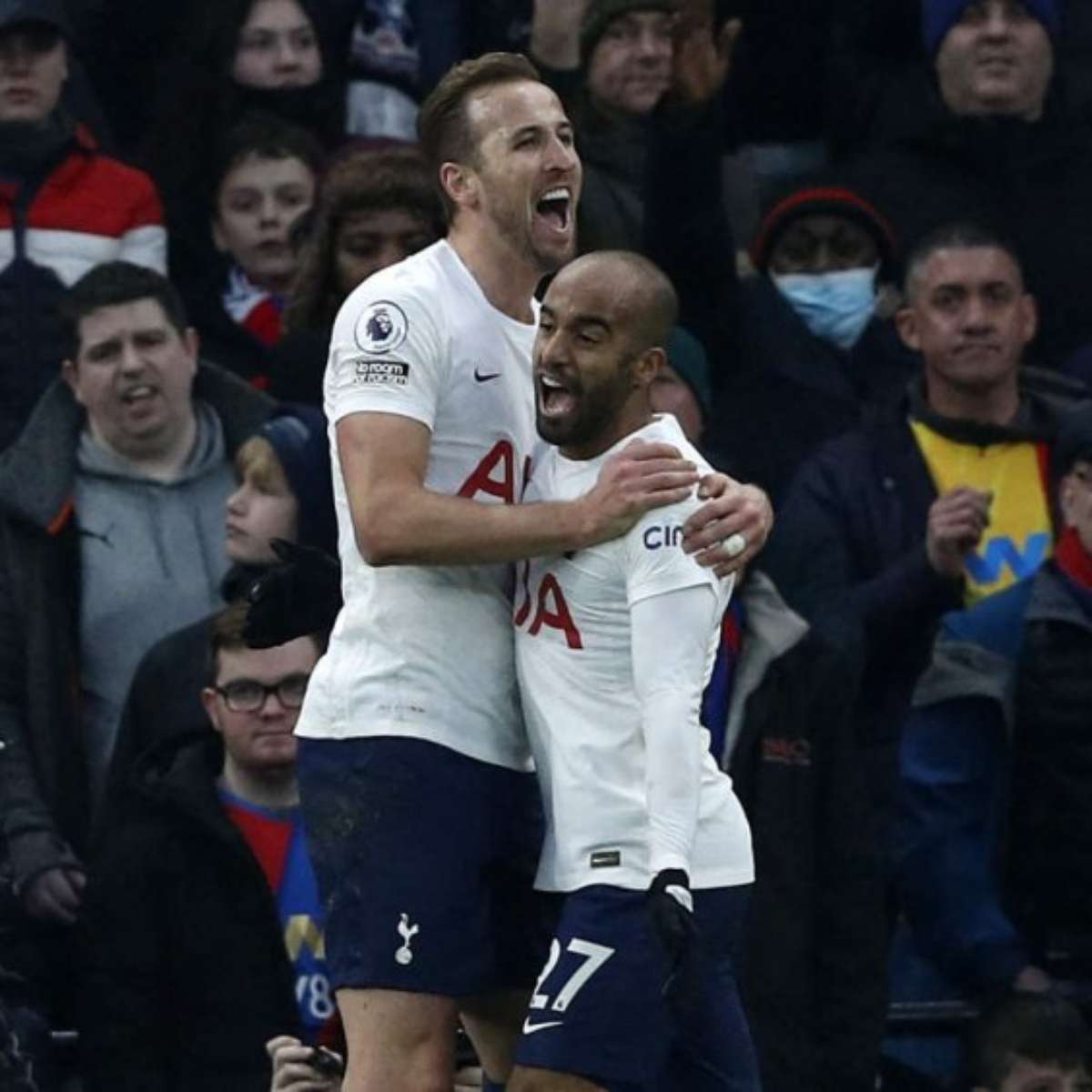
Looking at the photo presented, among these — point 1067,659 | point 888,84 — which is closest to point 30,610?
point 1067,659

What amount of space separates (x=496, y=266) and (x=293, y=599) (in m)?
0.79

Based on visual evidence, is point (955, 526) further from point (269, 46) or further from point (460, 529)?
point (269, 46)

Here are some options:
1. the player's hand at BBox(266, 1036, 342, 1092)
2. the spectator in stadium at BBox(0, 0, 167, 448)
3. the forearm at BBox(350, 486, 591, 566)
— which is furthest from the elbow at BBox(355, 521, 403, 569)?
the spectator in stadium at BBox(0, 0, 167, 448)

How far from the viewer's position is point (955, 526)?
9.80 m

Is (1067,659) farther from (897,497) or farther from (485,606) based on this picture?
(485,606)

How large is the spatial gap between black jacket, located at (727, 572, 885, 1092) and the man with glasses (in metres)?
1.01

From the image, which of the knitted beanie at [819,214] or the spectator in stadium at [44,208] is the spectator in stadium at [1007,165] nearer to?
the knitted beanie at [819,214]

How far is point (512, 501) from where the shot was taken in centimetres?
752

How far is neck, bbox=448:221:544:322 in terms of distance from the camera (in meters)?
7.55

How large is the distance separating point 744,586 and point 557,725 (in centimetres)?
A: 219

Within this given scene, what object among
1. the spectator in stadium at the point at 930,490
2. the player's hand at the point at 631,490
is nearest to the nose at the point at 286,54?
the spectator in stadium at the point at 930,490

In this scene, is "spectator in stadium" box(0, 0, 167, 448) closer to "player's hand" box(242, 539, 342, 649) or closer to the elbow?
"player's hand" box(242, 539, 342, 649)

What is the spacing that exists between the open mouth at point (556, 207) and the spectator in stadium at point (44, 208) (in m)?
3.25

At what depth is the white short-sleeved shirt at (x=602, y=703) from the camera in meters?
7.23
